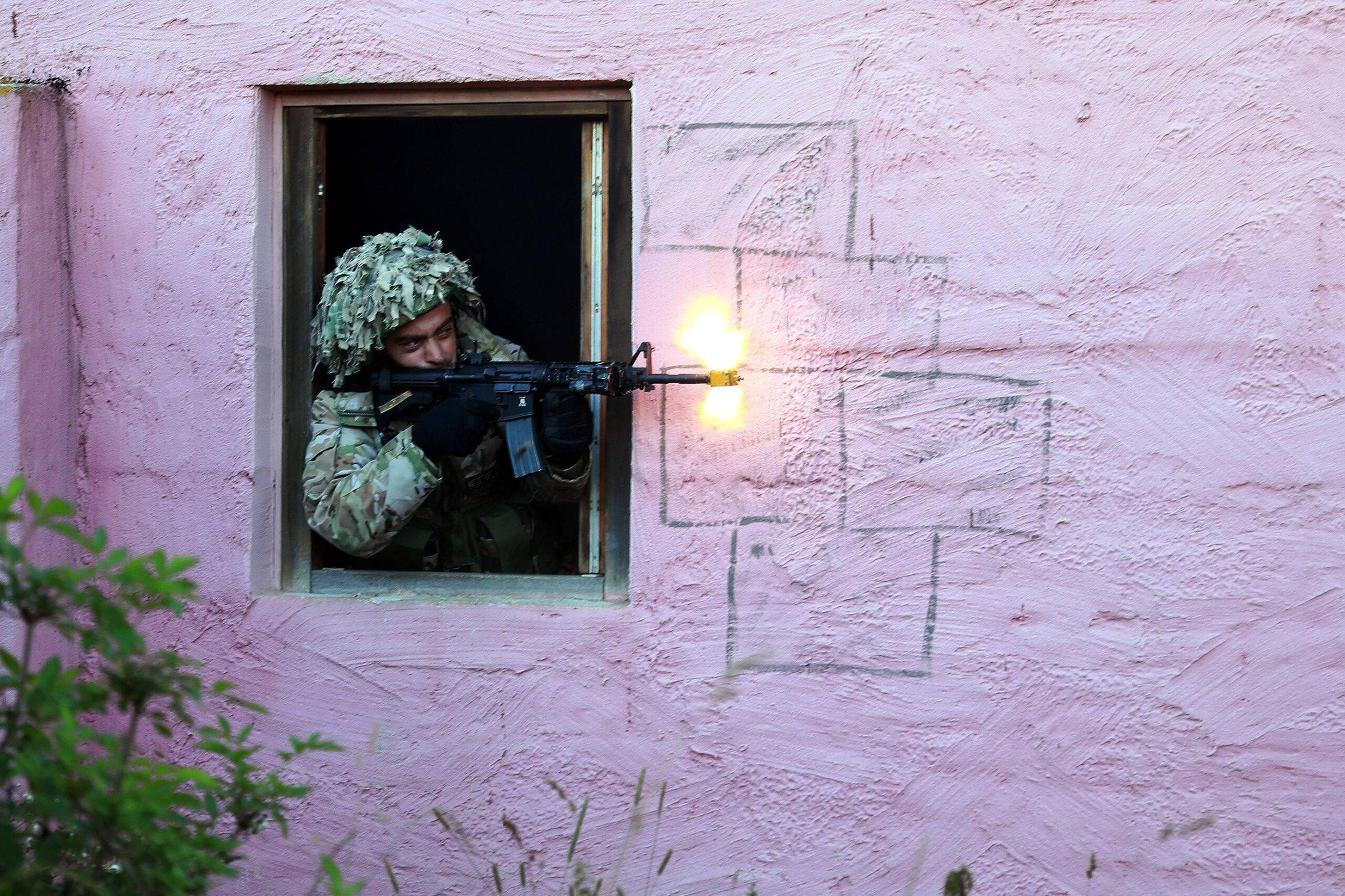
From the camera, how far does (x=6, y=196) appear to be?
2.80 m

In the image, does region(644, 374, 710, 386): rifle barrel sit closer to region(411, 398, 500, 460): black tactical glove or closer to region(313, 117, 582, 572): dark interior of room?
region(411, 398, 500, 460): black tactical glove

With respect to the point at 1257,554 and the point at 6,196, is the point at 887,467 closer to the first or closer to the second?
the point at 1257,554

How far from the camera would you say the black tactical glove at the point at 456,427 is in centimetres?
271

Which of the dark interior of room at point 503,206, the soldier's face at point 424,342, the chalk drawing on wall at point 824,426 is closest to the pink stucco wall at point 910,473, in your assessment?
the chalk drawing on wall at point 824,426

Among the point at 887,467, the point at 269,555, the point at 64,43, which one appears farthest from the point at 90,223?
the point at 887,467

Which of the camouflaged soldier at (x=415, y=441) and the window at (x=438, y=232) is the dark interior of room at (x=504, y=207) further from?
the camouflaged soldier at (x=415, y=441)

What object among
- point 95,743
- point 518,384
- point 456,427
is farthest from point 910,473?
point 95,743

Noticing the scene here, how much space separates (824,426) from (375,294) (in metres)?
1.16

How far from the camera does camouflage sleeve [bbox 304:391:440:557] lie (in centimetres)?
275

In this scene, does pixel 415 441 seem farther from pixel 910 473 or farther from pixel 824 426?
pixel 910 473

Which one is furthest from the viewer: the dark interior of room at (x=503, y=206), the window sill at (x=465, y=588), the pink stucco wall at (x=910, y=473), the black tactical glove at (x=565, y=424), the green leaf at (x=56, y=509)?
the dark interior of room at (x=503, y=206)

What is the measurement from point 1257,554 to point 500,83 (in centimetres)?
207

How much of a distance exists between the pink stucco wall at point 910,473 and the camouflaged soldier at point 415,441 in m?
0.20

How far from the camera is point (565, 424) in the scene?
8.77 ft
